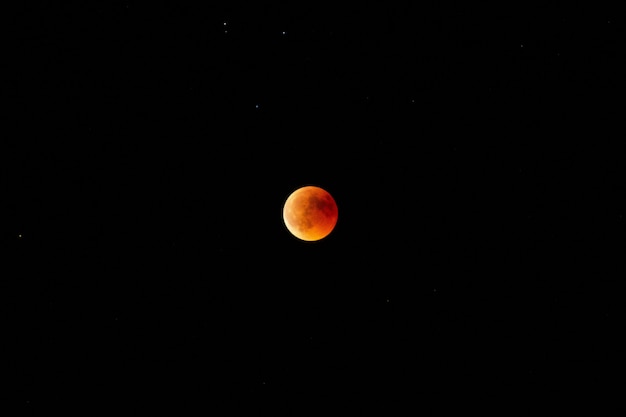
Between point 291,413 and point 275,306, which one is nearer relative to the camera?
point 291,413

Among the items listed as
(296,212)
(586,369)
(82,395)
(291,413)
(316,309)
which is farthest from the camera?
(316,309)

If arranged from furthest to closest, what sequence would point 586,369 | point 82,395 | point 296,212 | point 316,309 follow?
point 316,309
point 82,395
point 586,369
point 296,212

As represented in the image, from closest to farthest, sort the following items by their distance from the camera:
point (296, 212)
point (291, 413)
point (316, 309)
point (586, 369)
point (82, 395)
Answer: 1. point (296, 212)
2. point (586, 369)
3. point (82, 395)
4. point (291, 413)
5. point (316, 309)

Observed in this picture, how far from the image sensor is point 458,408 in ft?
21.5

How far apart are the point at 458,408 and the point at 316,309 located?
2224mm

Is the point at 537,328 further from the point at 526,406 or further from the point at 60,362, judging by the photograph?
the point at 60,362

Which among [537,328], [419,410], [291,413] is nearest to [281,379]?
[291,413]

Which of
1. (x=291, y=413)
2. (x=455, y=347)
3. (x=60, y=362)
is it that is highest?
(x=455, y=347)

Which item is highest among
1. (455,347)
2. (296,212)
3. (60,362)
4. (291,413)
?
(296,212)

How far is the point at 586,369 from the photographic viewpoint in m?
5.96

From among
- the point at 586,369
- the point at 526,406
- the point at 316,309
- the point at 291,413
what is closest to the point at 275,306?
the point at 316,309

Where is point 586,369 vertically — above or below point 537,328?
below

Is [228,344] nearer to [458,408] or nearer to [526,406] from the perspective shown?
[458,408]

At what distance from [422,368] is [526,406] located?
1.42 meters
